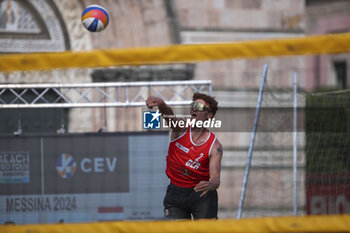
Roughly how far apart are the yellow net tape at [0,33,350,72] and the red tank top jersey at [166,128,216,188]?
0.83m

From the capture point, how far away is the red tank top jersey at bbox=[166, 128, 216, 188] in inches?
176

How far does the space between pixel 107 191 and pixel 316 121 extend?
340 cm

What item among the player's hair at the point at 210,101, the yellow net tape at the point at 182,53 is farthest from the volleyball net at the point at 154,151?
the player's hair at the point at 210,101

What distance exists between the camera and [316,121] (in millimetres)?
7406

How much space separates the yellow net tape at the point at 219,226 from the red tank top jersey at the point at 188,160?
797 mm

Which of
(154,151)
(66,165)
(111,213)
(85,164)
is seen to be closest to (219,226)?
(111,213)

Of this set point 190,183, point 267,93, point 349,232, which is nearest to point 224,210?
point 190,183

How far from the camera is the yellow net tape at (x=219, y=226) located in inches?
148

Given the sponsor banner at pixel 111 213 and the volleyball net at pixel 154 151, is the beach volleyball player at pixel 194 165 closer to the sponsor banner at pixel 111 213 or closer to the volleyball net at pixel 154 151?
the volleyball net at pixel 154 151

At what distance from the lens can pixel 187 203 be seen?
4.57 metres

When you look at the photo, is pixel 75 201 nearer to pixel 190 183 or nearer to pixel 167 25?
pixel 190 183

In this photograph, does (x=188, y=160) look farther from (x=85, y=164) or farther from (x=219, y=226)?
(x=85, y=164)

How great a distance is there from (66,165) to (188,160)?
5.52ft

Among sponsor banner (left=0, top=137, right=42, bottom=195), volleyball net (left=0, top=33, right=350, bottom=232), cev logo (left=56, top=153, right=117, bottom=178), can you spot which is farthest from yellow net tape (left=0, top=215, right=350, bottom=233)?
cev logo (left=56, top=153, right=117, bottom=178)
